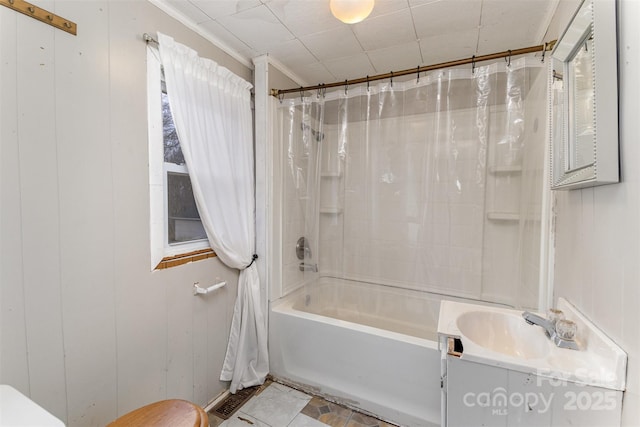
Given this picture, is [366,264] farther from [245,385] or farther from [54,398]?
[54,398]

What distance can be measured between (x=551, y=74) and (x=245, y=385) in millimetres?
2548

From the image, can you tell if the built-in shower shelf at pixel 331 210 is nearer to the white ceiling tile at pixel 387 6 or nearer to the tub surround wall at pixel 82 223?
the tub surround wall at pixel 82 223

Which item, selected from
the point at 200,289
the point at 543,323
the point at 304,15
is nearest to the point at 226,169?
the point at 200,289

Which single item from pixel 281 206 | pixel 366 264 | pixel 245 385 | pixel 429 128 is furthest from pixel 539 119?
pixel 245 385

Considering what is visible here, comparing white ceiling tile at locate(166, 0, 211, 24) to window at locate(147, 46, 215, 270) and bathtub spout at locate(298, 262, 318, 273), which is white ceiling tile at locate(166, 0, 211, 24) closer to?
window at locate(147, 46, 215, 270)

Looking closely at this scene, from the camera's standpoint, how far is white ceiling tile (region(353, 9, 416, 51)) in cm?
152

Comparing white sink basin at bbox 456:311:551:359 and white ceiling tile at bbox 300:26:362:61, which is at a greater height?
white ceiling tile at bbox 300:26:362:61

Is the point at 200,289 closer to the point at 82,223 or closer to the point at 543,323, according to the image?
the point at 82,223

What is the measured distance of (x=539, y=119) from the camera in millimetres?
1430

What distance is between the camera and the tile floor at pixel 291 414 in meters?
1.62

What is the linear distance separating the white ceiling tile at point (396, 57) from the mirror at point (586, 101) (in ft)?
2.90

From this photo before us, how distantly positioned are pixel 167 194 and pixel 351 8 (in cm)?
129

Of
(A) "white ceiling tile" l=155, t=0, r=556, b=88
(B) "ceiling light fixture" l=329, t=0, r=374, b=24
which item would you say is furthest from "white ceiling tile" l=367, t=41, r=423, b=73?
(B) "ceiling light fixture" l=329, t=0, r=374, b=24

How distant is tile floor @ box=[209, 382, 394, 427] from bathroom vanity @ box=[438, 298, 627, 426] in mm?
830
